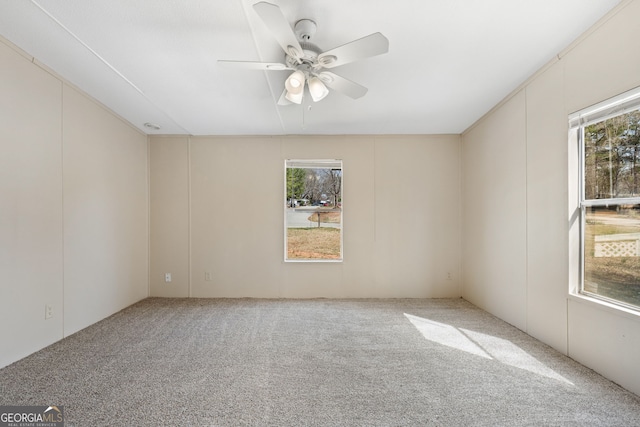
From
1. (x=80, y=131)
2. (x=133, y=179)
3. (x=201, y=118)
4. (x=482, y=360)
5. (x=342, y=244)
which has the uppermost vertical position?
(x=201, y=118)

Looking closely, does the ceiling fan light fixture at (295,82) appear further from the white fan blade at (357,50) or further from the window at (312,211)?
the window at (312,211)

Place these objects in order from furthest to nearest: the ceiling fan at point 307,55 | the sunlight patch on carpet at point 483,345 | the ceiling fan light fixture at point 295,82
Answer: the sunlight patch on carpet at point 483,345 → the ceiling fan light fixture at point 295,82 → the ceiling fan at point 307,55

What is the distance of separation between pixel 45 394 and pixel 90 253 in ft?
5.20

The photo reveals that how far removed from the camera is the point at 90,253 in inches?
118

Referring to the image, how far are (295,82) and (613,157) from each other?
7.85 feet

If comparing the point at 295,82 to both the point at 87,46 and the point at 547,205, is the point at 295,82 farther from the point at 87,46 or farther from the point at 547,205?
the point at 547,205

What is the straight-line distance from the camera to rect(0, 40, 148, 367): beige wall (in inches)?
84.4

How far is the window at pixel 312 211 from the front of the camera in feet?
13.7

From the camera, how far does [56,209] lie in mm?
2559

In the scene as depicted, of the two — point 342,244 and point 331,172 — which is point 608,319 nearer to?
point 342,244

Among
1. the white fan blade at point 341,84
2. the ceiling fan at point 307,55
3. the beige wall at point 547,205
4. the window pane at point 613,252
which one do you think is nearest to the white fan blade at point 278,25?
the ceiling fan at point 307,55

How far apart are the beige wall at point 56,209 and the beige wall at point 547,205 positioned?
440 centimetres

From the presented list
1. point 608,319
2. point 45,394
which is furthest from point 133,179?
point 608,319

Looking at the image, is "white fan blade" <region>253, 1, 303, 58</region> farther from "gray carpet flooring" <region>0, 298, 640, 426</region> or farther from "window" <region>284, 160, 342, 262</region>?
"window" <region>284, 160, 342, 262</region>
